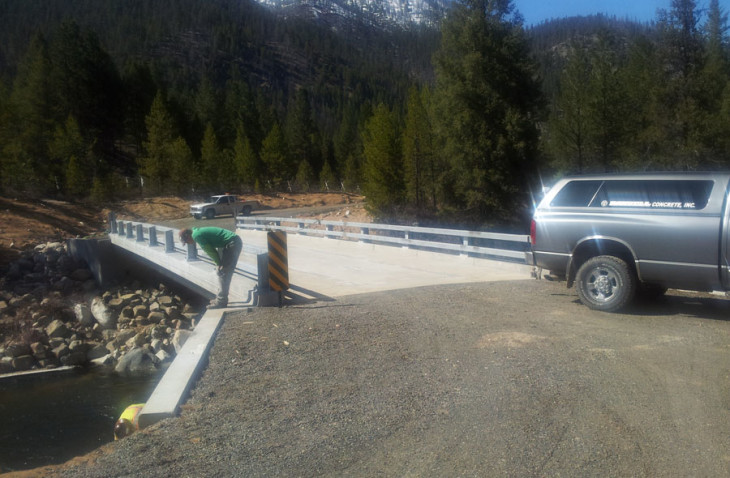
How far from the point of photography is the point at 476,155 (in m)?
31.8

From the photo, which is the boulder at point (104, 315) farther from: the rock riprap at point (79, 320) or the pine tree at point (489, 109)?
the pine tree at point (489, 109)

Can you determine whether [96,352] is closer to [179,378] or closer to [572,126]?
[179,378]

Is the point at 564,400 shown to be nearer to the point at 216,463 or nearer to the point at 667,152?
the point at 216,463

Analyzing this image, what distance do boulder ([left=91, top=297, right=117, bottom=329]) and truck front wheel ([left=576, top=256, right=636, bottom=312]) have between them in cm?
1489

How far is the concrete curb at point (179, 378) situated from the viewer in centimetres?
581

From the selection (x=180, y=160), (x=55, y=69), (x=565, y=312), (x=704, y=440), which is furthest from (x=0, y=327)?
(x=55, y=69)

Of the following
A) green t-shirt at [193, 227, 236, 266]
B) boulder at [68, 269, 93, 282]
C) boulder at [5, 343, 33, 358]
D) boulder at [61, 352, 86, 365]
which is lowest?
boulder at [61, 352, 86, 365]

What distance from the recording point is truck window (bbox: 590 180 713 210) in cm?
830

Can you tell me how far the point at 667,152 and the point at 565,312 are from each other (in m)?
24.4

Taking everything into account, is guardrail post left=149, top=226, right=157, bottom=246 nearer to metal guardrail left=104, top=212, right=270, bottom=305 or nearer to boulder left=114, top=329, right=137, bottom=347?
metal guardrail left=104, top=212, right=270, bottom=305

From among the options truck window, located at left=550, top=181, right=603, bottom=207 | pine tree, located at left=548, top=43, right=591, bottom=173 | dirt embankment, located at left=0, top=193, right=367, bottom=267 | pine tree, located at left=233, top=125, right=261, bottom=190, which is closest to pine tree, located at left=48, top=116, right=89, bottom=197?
dirt embankment, located at left=0, top=193, right=367, bottom=267

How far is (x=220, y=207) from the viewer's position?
146ft

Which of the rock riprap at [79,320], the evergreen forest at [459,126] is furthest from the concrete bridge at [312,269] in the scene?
the evergreen forest at [459,126]

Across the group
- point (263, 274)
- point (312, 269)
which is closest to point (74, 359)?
point (312, 269)
